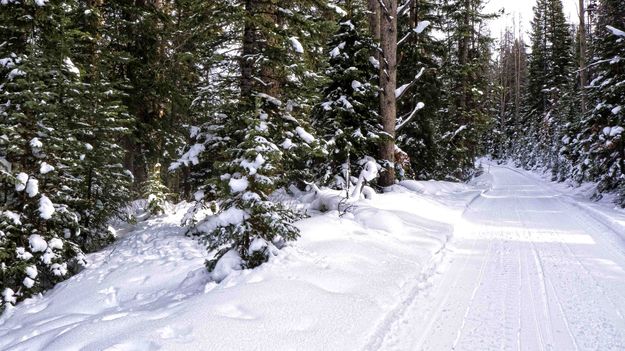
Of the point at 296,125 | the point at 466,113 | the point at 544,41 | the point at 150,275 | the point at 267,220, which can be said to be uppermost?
the point at 544,41

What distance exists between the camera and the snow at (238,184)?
512 centimetres

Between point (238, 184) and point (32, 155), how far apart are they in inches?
167

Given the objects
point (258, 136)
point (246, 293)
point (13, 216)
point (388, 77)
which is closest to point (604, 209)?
point (388, 77)

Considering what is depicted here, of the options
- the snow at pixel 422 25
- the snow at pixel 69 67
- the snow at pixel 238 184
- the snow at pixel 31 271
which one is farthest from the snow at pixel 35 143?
the snow at pixel 422 25

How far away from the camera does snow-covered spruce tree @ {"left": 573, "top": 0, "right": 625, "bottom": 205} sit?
13.5 meters

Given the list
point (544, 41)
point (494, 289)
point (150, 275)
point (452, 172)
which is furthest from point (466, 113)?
point (544, 41)

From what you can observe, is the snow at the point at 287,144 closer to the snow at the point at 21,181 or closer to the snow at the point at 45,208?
the snow at the point at 45,208

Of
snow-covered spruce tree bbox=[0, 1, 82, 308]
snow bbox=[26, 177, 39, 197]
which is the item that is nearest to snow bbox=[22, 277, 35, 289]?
snow-covered spruce tree bbox=[0, 1, 82, 308]

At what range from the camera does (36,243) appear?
21.8 ft

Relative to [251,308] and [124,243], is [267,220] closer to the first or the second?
Answer: [251,308]

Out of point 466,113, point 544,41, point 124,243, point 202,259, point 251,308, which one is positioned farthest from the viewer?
point 544,41

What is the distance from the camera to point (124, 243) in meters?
8.94

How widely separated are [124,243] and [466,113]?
16953 millimetres

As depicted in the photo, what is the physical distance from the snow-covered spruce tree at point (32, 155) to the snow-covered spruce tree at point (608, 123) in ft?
50.8
